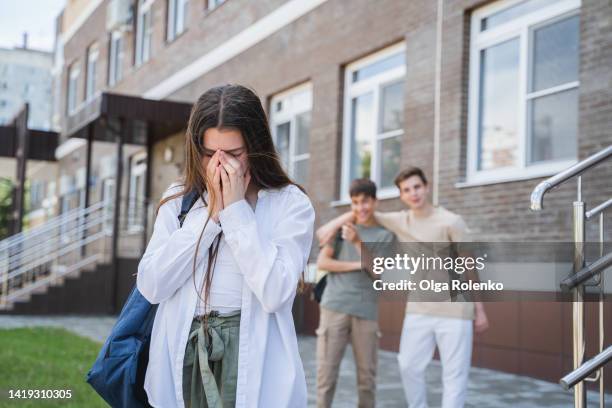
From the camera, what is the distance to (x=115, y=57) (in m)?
21.0

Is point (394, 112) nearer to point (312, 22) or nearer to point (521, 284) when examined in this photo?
point (312, 22)

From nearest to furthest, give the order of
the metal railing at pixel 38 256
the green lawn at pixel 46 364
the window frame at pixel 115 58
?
the green lawn at pixel 46 364
the metal railing at pixel 38 256
the window frame at pixel 115 58

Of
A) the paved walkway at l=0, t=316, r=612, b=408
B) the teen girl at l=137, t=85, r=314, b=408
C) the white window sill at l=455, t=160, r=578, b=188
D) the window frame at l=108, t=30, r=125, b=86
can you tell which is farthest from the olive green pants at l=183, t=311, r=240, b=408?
the window frame at l=108, t=30, r=125, b=86

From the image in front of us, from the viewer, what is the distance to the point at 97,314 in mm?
13734

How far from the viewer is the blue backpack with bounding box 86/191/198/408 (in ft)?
7.10

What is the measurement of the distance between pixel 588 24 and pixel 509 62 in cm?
123

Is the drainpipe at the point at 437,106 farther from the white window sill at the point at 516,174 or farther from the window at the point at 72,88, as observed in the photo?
the window at the point at 72,88

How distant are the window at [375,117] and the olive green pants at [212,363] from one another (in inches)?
297

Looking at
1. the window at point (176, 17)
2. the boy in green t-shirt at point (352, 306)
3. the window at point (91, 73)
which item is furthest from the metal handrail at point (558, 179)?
the window at point (91, 73)

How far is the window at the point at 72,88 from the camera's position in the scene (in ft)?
80.6

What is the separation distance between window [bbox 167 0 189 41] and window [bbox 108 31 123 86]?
151 inches

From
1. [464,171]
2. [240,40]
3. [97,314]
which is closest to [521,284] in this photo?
[464,171]

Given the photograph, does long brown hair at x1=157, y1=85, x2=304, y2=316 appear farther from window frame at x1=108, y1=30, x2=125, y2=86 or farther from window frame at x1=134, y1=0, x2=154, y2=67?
window frame at x1=108, y1=30, x2=125, y2=86

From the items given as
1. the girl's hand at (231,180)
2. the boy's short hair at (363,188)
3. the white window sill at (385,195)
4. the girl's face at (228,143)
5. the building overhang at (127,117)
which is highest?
the building overhang at (127,117)
